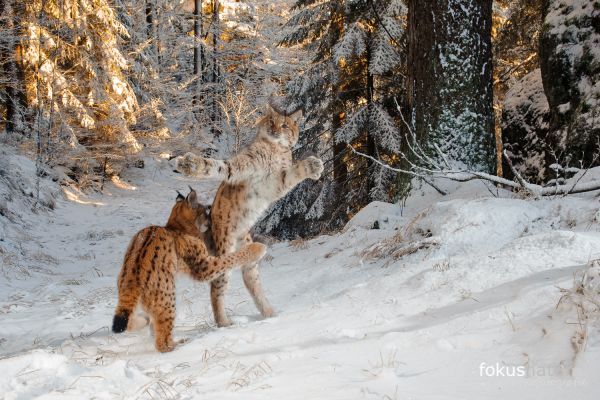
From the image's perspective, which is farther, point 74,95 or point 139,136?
point 139,136

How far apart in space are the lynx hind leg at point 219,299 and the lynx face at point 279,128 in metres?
1.59

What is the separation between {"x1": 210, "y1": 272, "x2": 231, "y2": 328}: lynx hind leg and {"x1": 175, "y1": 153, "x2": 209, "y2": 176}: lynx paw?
97 centimetres

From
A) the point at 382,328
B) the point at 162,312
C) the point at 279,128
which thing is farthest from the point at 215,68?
the point at 382,328

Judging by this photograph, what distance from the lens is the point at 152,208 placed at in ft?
61.6

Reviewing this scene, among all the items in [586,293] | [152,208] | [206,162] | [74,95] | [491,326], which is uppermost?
[74,95]

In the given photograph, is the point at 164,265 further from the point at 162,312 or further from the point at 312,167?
the point at 312,167

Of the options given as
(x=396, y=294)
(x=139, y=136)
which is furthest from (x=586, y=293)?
(x=139, y=136)

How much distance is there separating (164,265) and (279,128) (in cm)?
210

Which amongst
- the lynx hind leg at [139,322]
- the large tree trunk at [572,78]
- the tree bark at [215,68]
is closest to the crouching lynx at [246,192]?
the lynx hind leg at [139,322]

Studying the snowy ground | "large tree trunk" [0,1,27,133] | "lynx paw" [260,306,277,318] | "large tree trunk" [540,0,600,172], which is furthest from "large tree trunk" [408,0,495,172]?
"large tree trunk" [0,1,27,133]

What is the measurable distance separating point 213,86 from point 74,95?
44.0 ft

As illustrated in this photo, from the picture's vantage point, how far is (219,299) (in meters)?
4.65

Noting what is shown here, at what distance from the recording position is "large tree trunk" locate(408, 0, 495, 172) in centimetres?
693

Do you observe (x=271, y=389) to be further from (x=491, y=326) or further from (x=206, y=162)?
(x=206, y=162)
